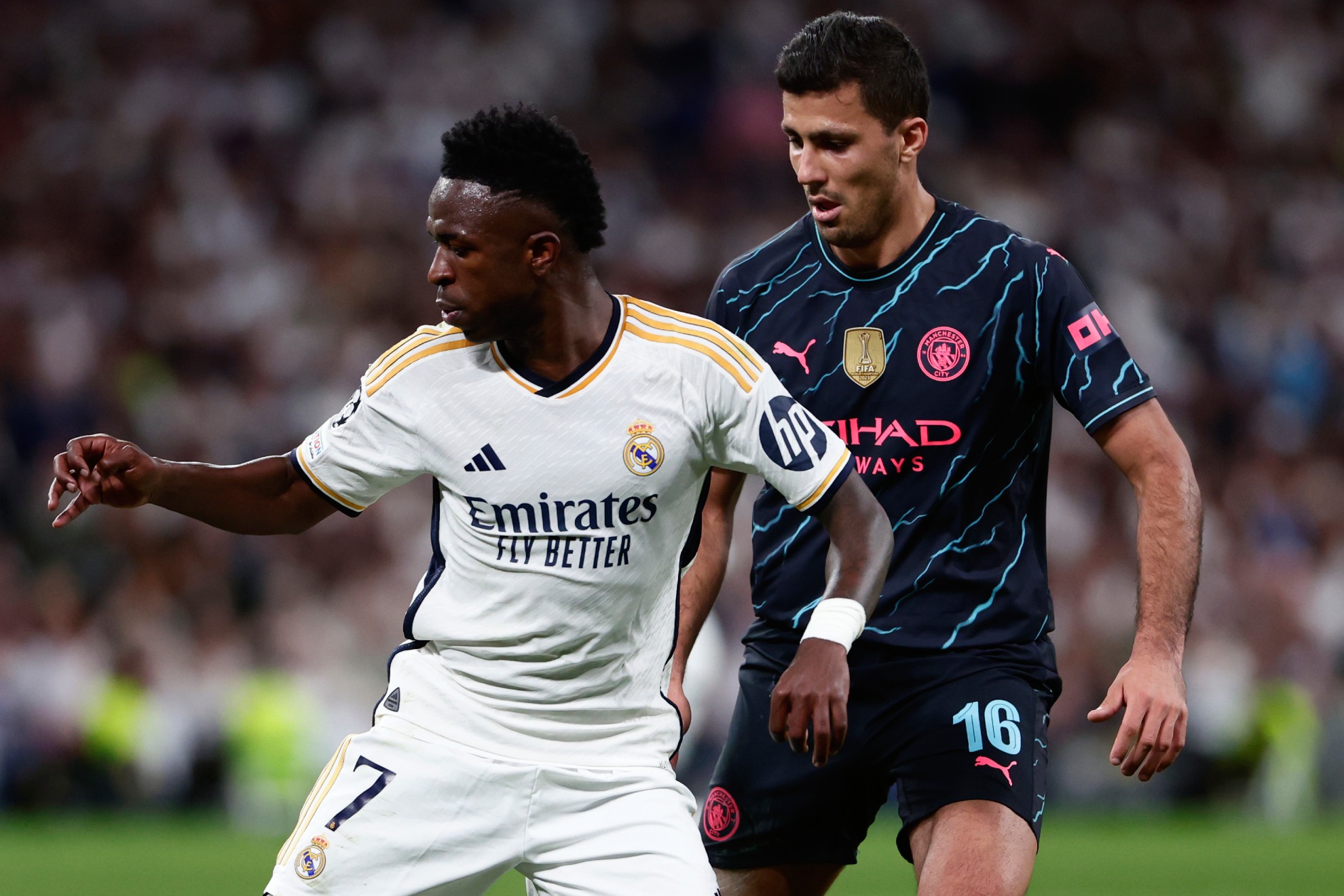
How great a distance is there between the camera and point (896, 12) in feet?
58.1

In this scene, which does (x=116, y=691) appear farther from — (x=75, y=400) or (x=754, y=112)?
(x=754, y=112)

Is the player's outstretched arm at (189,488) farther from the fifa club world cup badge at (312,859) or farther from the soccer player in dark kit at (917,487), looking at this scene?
the soccer player in dark kit at (917,487)

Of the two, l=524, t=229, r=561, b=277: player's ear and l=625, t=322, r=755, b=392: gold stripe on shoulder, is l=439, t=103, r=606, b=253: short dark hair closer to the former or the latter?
l=524, t=229, r=561, b=277: player's ear

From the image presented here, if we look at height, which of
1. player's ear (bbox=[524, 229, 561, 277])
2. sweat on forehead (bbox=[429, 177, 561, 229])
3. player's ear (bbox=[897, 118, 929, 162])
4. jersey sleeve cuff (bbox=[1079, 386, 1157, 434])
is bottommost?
jersey sleeve cuff (bbox=[1079, 386, 1157, 434])

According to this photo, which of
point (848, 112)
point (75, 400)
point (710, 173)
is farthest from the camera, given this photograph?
point (710, 173)

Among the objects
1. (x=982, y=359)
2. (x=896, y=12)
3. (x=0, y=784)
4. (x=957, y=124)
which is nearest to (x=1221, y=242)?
(x=957, y=124)

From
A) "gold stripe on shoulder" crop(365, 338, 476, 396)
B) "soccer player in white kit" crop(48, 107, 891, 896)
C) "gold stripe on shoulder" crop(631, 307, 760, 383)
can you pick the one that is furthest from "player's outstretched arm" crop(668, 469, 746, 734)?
"gold stripe on shoulder" crop(365, 338, 476, 396)

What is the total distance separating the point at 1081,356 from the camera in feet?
15.0

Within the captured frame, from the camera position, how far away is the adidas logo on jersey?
4.23 metres

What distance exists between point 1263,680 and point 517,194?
11189 millimetres

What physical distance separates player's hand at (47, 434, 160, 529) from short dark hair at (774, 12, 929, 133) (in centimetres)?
184

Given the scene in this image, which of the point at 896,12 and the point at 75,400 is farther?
the point at 896,12

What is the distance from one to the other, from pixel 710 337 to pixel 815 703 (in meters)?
0.93

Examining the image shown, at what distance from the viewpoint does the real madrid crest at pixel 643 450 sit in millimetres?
4223
